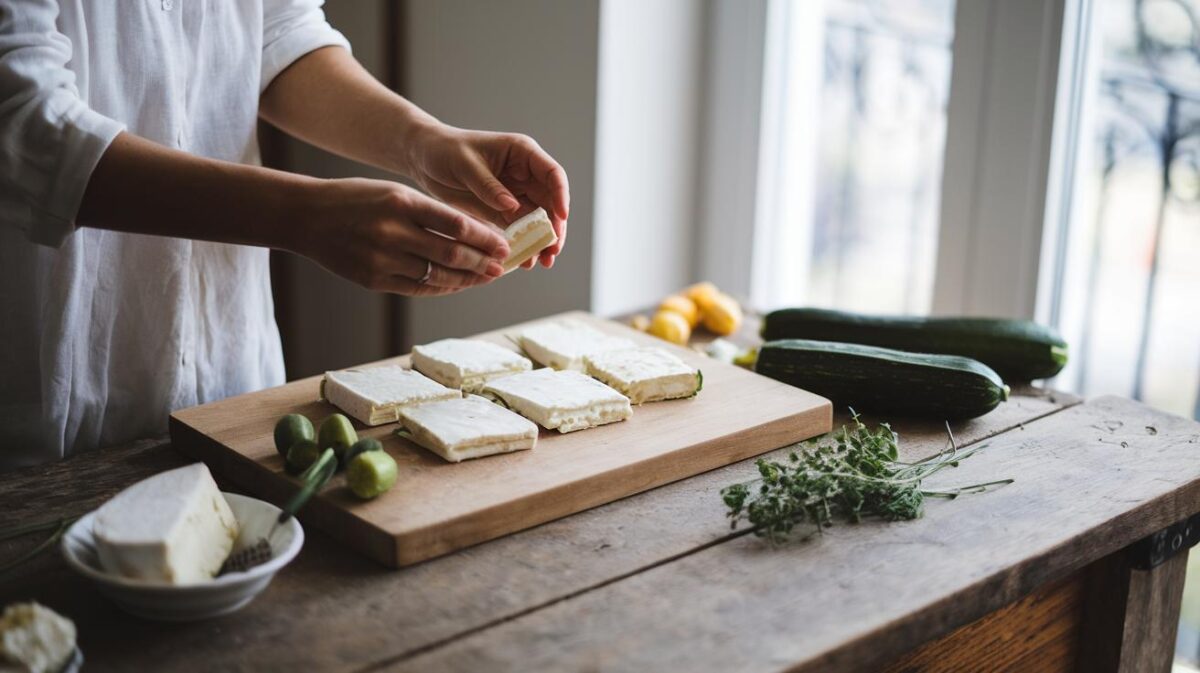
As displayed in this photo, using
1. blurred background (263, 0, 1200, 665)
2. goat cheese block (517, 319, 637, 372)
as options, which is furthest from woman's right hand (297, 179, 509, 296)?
blurred background (263, 0, 1200, 665)

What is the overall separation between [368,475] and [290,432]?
0.61ft

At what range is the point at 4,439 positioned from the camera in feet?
6.15

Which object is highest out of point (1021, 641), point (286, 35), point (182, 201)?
point (286, 35)

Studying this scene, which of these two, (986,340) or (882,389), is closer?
(882,389)

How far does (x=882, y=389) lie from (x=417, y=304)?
77.1 inches

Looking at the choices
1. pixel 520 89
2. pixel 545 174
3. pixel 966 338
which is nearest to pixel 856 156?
pixel 520 89

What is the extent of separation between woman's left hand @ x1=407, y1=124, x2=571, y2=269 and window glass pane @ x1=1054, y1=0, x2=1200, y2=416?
137cm

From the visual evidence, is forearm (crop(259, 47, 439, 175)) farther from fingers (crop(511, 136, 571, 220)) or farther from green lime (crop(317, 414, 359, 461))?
green lime (crop(317, 414, 359, 461))

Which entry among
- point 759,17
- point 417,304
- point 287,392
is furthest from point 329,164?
point 287,392

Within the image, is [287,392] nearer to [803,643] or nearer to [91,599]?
[91,599]

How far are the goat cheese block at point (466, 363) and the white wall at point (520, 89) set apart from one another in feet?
3.89

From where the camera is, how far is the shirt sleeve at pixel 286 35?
7.06 feet

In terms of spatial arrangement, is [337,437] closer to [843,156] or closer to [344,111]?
[344,111]

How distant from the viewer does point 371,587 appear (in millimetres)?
1362
